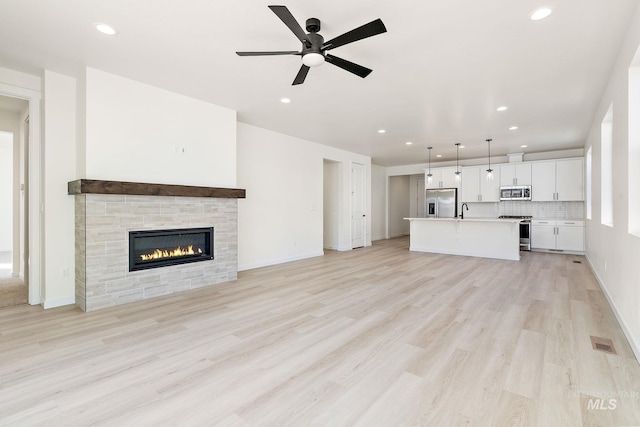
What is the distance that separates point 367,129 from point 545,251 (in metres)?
5.78

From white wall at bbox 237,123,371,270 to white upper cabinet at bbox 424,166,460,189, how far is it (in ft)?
11.2

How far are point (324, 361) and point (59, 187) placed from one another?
12.0 ft

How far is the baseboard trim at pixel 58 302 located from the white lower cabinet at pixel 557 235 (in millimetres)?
9519

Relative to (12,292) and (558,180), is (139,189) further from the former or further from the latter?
(558,180)

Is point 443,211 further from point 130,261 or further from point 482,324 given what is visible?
point 130,261

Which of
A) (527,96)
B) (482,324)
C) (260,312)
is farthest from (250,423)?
(527,96)

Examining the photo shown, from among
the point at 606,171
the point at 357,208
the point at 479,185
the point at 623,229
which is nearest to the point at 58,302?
the point at 623,229

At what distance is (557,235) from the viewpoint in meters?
7.55

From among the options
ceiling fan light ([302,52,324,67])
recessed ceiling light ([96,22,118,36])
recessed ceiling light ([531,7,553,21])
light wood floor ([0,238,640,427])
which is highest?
recessed ceiling light ([96,22,118,36])

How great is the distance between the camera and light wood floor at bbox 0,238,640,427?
172 cm

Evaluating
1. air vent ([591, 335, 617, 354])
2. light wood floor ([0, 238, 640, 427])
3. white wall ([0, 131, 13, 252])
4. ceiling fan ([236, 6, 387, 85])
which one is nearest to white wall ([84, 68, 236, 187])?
light wood floor ([0, 238, 640, 427])

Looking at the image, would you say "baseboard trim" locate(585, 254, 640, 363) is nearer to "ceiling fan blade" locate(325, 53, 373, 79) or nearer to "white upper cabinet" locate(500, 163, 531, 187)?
"ceiling fan blade" locate(325, 53, 373, 79)

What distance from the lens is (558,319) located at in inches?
122

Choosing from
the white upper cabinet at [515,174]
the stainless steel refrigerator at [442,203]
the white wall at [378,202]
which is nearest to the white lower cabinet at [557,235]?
the white upper cabinet at [515,174]
